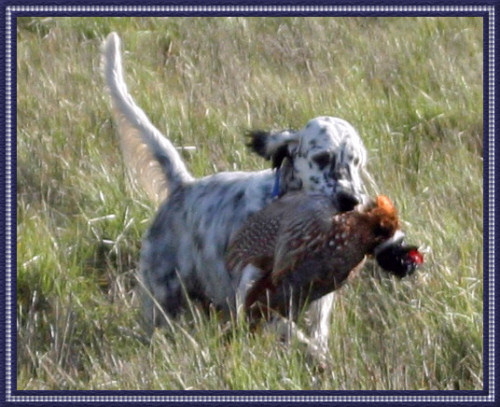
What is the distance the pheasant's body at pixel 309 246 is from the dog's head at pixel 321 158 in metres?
0.20

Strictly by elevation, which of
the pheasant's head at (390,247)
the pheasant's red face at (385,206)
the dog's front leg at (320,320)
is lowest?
the dog's front leg at (320,320)

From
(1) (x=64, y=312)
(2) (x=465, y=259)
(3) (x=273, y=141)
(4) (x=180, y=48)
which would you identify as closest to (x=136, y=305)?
(1) (x=64, y=312)

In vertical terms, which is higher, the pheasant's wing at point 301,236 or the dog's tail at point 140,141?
the dog's tail at point 140,141

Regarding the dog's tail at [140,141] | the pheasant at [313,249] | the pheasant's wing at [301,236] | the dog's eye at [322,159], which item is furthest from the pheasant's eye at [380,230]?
the dog's tail at [140,141]

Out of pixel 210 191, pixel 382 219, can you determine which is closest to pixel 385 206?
pixel 382 219

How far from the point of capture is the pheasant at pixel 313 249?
14.0ft

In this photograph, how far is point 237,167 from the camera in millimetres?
6234

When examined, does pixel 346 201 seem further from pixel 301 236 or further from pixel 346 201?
pixel 301 236

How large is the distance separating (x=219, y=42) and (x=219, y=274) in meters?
3.51

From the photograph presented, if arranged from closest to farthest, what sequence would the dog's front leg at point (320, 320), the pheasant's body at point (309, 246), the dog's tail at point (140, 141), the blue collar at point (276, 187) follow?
the pheasant's body at point (309, 246) → the dog's front leg at point (320, 320) → the blue collar at point (276, 187) → the dog's tail at point (140, 141)

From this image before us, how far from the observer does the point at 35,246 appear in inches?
215
